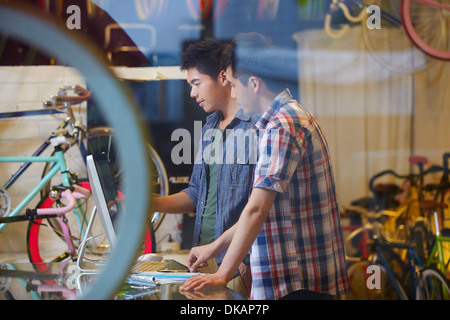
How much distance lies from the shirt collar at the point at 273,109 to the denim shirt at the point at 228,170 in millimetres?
89

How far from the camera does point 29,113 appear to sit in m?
1.76

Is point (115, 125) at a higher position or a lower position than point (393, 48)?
lower

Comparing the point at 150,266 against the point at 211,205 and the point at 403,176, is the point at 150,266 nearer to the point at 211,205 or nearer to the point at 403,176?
the point at 211,205

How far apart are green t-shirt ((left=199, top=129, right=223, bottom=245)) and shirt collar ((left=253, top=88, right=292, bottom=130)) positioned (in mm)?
227

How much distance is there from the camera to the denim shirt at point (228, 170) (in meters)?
1.57

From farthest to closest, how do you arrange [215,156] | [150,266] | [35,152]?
[35,152] < [215,156] < [150,266]

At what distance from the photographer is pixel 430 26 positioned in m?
2.02

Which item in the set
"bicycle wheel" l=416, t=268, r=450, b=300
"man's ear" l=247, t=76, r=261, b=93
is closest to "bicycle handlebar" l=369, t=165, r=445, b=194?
"bicycle wheel" l=416, t=268, r=450, b=300

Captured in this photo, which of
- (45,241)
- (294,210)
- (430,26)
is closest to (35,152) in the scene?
(45,241)

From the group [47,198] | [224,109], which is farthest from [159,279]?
[47,198]

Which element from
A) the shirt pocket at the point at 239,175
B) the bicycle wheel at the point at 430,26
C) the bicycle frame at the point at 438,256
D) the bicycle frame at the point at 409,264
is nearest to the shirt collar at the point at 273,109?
the shirt pocket at the point at 239,175

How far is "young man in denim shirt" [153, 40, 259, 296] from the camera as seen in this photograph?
158 cm

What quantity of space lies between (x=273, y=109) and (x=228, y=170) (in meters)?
0.31
